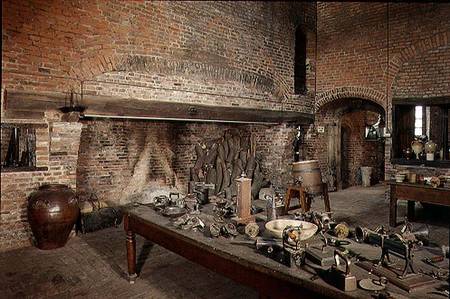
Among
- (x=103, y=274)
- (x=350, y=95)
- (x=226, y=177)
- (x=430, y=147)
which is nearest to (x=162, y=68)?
(x=226, y=177)

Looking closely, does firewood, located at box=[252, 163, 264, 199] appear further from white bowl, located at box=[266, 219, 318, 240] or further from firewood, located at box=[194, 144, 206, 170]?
white bowl, located at box=[266, 219, 318, 240]

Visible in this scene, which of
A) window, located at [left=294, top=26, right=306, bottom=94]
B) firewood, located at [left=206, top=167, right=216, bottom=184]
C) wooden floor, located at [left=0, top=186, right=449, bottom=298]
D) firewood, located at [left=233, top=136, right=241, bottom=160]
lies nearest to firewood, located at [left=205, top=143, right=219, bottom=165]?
firewood, located at [left=206, top=167, right=216, bottom=184]

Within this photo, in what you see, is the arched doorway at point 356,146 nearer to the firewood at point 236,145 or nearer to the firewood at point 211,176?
the firewood at point 236,145

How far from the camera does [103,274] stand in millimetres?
4516

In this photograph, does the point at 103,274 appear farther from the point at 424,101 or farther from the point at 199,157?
the point at 424,101

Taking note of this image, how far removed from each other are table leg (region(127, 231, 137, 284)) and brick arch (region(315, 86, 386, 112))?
771 centimetres

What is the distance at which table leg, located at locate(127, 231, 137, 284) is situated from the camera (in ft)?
13.9

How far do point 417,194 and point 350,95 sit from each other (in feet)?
14.1

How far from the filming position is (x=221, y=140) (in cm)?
923

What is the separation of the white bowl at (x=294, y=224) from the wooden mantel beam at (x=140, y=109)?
432cm

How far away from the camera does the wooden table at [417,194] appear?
19.5 feet

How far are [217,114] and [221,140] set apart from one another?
119 centimetres

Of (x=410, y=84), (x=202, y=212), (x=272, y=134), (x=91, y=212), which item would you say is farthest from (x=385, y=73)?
(x=91, y=212)

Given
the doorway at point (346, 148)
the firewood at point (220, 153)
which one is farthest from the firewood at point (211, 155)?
the doorway at point (346, 148)
